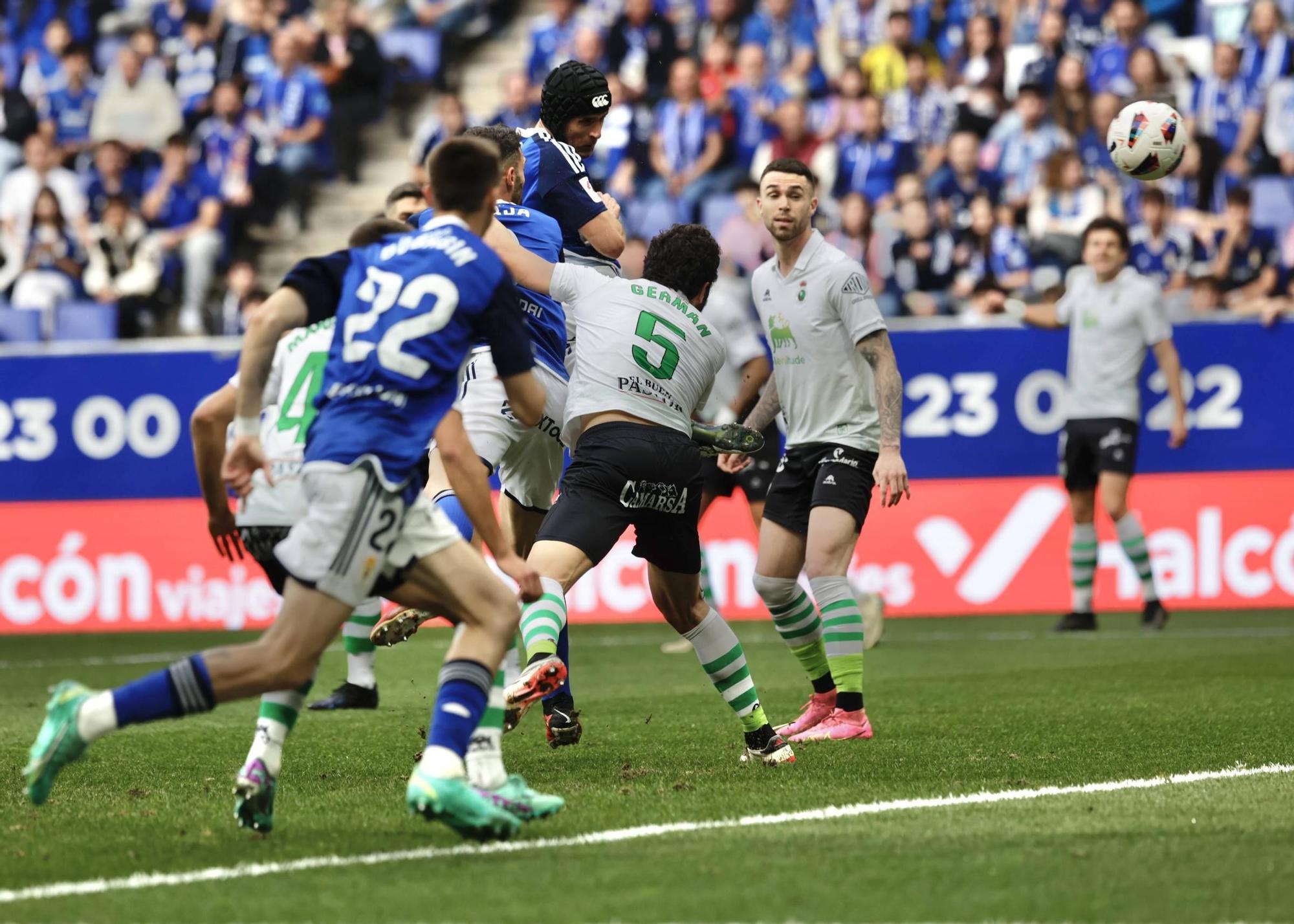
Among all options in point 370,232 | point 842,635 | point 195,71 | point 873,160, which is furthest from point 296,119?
point 370,232

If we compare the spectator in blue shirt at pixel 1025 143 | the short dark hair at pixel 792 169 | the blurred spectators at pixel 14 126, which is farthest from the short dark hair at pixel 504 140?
the blurred spectators at pixel 14 126

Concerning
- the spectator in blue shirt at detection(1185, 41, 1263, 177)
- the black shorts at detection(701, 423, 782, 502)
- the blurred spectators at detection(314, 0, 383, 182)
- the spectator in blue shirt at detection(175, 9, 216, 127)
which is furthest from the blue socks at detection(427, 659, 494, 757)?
the spectator in blue shirt at detection(175, 9, 216, 127)

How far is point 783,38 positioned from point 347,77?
189 inches

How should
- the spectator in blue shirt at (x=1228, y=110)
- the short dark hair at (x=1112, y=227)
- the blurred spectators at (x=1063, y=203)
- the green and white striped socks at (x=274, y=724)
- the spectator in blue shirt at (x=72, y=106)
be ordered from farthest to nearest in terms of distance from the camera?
the spectator in blue shirt at (x=72, y=106) → the spectator in blue shirt at (x=1228, y=110) → the blurred spectators at (x=1063, y=203) → the short dark hair at (x=1112, y=227) → the green and white striped socks at (x=274, y=724)

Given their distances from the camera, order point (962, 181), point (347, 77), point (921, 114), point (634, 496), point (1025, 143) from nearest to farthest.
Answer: point (634, 496)
point (962, 181)
point (1025, 143)
point (921, 114)
point (347, 77)

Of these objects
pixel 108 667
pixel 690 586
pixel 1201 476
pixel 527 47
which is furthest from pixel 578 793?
pixel 527 47

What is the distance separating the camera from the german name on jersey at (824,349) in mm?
8281

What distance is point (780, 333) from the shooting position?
845cm

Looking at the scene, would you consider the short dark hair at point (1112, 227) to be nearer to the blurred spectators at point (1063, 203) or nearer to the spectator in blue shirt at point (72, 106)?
the blurred spectators at point (1063, 203)

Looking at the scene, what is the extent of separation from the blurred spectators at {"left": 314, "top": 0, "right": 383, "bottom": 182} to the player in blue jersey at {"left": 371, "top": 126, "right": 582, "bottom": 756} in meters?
12.5

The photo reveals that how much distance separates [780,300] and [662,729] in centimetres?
193

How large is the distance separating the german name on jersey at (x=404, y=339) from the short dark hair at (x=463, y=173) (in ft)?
0.37

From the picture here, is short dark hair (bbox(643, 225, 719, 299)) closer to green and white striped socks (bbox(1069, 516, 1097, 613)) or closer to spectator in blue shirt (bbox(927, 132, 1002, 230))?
green and white striped socks (bbox(1069, 516, 1097, 613))

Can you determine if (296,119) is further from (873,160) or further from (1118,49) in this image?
(1118,49)
